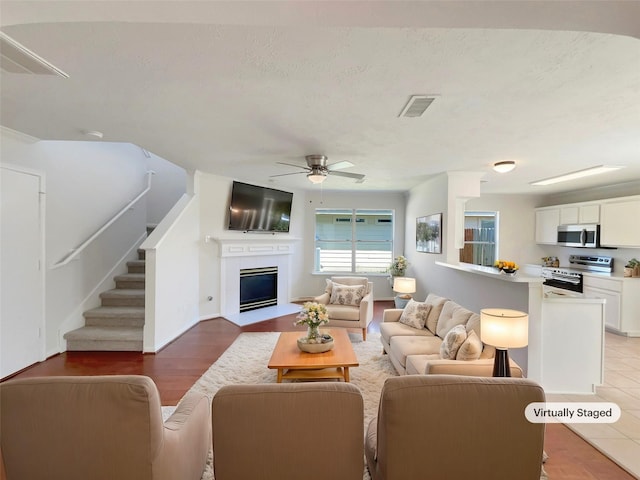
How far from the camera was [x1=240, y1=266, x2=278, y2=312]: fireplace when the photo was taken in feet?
19.6

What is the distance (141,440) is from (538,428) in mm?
1801

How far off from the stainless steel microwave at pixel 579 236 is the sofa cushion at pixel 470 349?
15.9 feet

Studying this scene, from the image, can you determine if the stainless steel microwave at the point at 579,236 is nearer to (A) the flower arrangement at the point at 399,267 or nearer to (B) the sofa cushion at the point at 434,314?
(A) the flower arrangement at the point at 399,267

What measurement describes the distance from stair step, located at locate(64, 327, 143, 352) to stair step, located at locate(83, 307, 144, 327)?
206mm

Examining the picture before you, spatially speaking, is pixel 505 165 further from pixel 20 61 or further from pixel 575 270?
pixel 20 61

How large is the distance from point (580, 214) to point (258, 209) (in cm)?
634

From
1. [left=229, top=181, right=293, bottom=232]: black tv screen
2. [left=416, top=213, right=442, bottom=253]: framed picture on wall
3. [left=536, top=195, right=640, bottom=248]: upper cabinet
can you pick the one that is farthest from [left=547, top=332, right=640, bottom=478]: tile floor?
[left=229, top=181, right=293, bottom=232]: black tv screen

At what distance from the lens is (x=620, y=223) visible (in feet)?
16.8

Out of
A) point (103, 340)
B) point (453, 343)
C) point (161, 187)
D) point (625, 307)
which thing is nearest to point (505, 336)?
point (453, 343)

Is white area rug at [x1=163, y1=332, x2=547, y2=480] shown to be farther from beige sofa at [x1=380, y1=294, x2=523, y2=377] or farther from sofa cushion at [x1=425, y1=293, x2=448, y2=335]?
sofa cushion at [x1=425, y1=293, x2=448, y2=335]

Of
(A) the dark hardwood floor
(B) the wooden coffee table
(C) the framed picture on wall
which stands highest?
(C) the framed picture on wall

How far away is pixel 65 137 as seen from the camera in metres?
3.24

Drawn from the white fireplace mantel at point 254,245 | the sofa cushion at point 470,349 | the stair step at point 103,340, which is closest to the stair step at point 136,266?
the white fireplace mantel at point 254,245

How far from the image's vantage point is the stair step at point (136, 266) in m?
5.11
